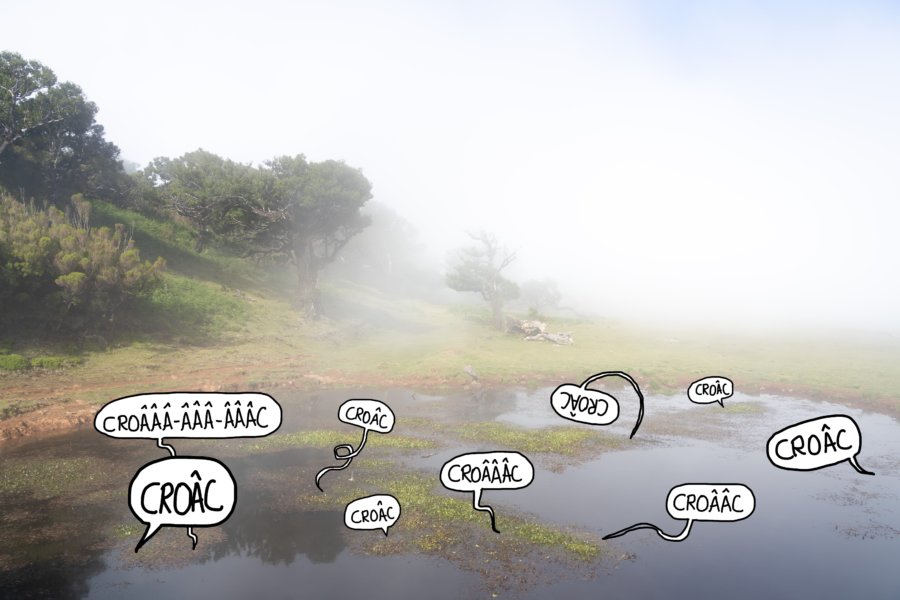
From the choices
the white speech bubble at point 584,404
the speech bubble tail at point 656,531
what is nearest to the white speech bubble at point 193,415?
the white speech bubble at point 584,404

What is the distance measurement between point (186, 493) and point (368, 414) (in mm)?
4992

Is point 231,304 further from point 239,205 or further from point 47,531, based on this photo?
point 47,531

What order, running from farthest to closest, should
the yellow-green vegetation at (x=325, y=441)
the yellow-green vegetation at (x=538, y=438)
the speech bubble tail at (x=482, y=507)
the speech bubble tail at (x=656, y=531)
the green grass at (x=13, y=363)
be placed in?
1. the green grass at (x=13, y=363)
2. the yellow-green vegetation at (x=538, y=438)
3. the yellow-green vegetation at (x=325, y=441)
4. the speech bubble tail at (x=656, y=531)
5. the speech bubble tail at (x=482, y=507)

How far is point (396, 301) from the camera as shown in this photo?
7500cm

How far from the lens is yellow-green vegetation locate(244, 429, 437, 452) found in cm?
2124

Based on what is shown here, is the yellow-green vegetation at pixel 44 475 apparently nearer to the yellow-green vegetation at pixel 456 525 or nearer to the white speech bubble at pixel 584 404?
the yellow-green vegetation at pixel 456 525

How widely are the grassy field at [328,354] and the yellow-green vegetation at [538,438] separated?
9085mm

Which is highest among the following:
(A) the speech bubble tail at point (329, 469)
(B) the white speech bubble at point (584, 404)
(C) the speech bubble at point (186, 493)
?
(B) the white speech bubble at point (584, 404)

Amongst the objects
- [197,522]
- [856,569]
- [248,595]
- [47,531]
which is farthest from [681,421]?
[47,531]

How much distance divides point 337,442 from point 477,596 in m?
11.6

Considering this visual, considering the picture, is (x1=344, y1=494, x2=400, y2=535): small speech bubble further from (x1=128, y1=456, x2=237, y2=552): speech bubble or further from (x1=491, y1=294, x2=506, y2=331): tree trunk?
(x1=491, y1=294, x2=506, y2=331): tree trunk

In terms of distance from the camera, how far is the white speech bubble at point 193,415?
408 inches

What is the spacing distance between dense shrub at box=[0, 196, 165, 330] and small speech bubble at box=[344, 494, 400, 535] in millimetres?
24645

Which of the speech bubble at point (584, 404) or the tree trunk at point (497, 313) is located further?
the tree trunk at point (497, 313)
